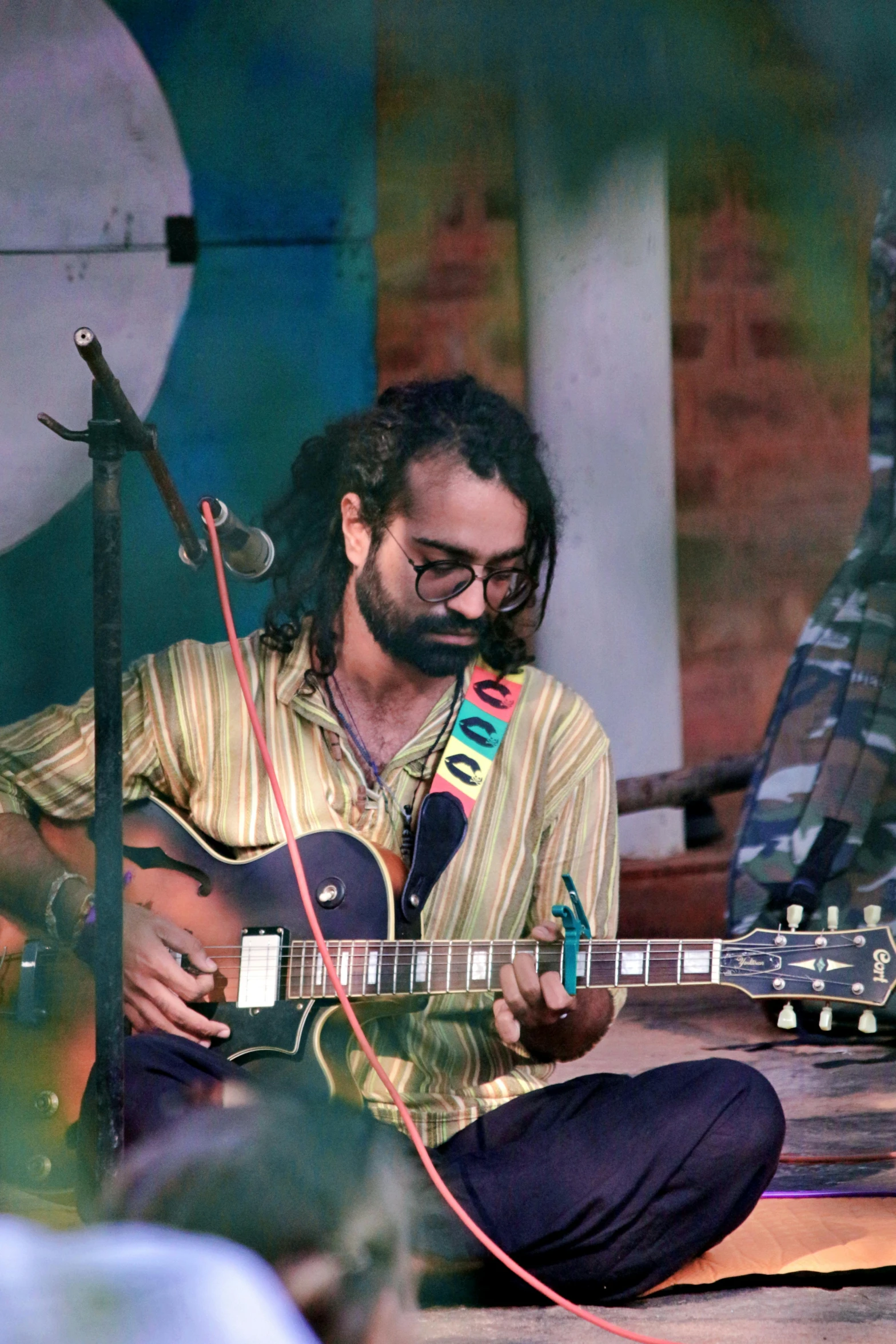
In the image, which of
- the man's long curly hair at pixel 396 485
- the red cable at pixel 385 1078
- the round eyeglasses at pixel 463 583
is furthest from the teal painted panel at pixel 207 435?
the red cable at pixel 385 1078

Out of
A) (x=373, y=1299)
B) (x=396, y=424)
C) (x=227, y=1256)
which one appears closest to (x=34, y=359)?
(x=396, y=424)

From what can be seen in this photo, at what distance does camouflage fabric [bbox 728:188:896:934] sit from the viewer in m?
3.81

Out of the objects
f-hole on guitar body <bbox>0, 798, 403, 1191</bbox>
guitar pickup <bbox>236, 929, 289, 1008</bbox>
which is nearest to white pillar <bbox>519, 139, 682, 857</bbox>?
f-hole on guitar body <bbox>0, 798, 403, 1191</bbox>

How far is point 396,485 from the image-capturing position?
310cm

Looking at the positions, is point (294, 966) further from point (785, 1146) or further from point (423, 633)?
point (785, 1146)

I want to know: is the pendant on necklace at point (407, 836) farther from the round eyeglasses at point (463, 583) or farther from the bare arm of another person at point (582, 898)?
the round eyeglasses at point (463, 583)

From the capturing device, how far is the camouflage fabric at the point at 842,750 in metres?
3.81

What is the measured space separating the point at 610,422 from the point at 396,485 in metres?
0.78

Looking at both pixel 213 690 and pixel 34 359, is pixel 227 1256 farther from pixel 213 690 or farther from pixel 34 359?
pixel 34 359

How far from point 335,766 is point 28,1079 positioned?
751mm

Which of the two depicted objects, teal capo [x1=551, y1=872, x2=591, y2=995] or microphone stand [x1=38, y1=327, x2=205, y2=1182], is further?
teal capo [x1=551, y1=872, x2=591, y2=995]

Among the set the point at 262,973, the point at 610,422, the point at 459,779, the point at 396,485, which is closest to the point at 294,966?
the point at 262,973

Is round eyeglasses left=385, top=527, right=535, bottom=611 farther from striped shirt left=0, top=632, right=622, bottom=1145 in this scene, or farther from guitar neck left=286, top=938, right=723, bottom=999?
guitar neck left=286, top=938, right=723, bottom=999

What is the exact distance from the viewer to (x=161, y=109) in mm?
3471
